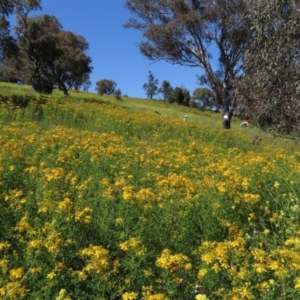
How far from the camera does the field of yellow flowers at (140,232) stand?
2744 millimetres

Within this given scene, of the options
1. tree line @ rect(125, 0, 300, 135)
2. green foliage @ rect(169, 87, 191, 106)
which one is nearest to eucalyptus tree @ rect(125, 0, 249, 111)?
tree line @ rect(125, 0, 300, 135)

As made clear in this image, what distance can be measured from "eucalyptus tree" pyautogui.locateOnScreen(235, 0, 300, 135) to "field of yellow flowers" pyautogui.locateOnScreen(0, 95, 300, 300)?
645 cm

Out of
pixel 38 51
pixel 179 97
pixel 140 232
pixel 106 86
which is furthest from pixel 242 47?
pixel 106 86

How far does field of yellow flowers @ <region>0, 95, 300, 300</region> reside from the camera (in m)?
2.74

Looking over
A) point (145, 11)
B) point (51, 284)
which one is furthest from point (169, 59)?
point (51, 284)

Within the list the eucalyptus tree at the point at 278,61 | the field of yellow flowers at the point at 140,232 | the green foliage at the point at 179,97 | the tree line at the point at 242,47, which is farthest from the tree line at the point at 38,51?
the green foliage at the point at 179,97

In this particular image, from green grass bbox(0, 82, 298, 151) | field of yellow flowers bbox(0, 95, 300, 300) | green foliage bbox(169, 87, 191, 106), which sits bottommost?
field of yellow flowers bbox(0, 95, 300, 300)

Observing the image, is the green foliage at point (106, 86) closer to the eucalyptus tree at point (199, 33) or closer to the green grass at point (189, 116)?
the green grass at point (189, 116)

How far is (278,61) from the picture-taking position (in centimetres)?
1255

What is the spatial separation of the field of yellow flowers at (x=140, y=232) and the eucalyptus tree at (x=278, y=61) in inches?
254

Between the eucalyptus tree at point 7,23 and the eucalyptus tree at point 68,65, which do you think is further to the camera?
the eucalyptus tree at point 68,65

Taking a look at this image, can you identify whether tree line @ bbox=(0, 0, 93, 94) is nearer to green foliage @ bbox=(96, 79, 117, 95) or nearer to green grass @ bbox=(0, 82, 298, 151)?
green grass @ bbox=(0, 82, 298, 151)

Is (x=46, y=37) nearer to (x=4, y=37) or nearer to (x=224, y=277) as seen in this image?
(x=4, y=37)

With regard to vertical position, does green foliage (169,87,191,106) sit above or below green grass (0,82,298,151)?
above
